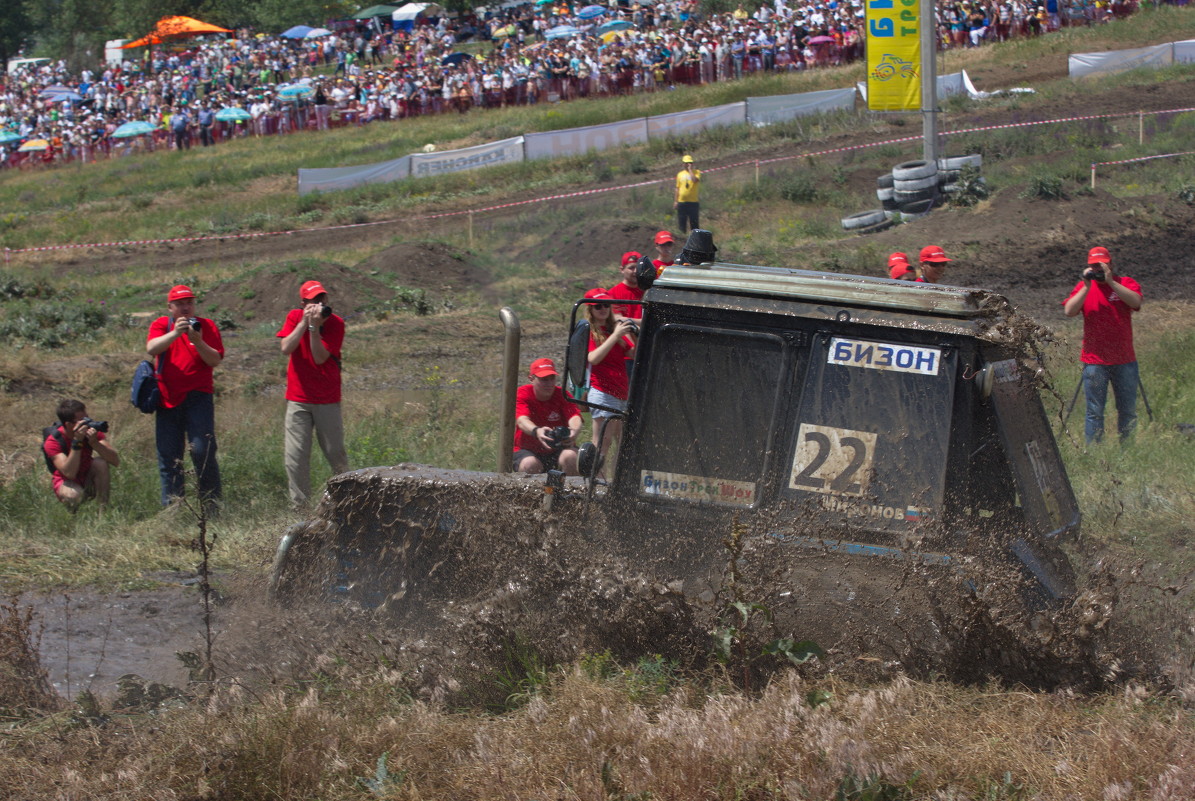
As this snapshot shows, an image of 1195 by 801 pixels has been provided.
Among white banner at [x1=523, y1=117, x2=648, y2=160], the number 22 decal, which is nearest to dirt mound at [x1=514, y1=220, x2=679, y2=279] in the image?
white banner at [x1=523, y1=117, x2=648, y2=160]

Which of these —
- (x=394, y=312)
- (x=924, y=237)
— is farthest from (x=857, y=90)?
(x=394, y=312)

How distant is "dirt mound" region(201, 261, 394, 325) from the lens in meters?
18.2

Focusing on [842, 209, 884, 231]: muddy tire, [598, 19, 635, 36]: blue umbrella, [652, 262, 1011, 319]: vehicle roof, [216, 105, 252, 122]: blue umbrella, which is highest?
[598, 19, 635, 36]: blue umbrella

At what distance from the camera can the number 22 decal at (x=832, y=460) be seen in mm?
4707

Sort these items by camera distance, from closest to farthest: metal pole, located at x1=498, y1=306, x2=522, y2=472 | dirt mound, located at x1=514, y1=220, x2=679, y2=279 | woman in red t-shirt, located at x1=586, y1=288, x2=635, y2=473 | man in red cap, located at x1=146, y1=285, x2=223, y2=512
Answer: metal pole, located at x1=498, y1=306, x2=522, y2=472 → woman in red t-shirt, located at x1=586, y1=288, x2=635, y2=473 → man in red cap, located at x1=146, y1=285, x2=223, y2=512 → dirt mound, located at x1=514, y1=220, x2=679, y2=279

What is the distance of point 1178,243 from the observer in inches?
714

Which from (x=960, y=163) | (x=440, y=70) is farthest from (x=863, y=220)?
→ (x=440, y=70)

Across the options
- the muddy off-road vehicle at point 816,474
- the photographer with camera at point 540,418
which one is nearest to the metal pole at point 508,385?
the muddy off-road vehicle at point 816,474

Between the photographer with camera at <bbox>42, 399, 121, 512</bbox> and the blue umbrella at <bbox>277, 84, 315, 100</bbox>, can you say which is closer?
the photographer with camera at <bbox>42, 399, 121, 512</bbox>

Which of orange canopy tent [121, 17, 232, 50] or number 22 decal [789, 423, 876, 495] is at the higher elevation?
orange canopy tent [121, 17, 232, 50]

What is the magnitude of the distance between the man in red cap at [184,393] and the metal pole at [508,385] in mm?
3598

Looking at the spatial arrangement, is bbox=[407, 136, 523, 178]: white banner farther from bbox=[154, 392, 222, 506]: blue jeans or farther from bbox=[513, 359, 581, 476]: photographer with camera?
bbox=[513, 359, 581, 476]: photographer with camera

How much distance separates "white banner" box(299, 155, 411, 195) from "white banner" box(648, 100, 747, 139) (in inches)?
277

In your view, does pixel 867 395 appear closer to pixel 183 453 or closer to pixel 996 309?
pixel 996 309
